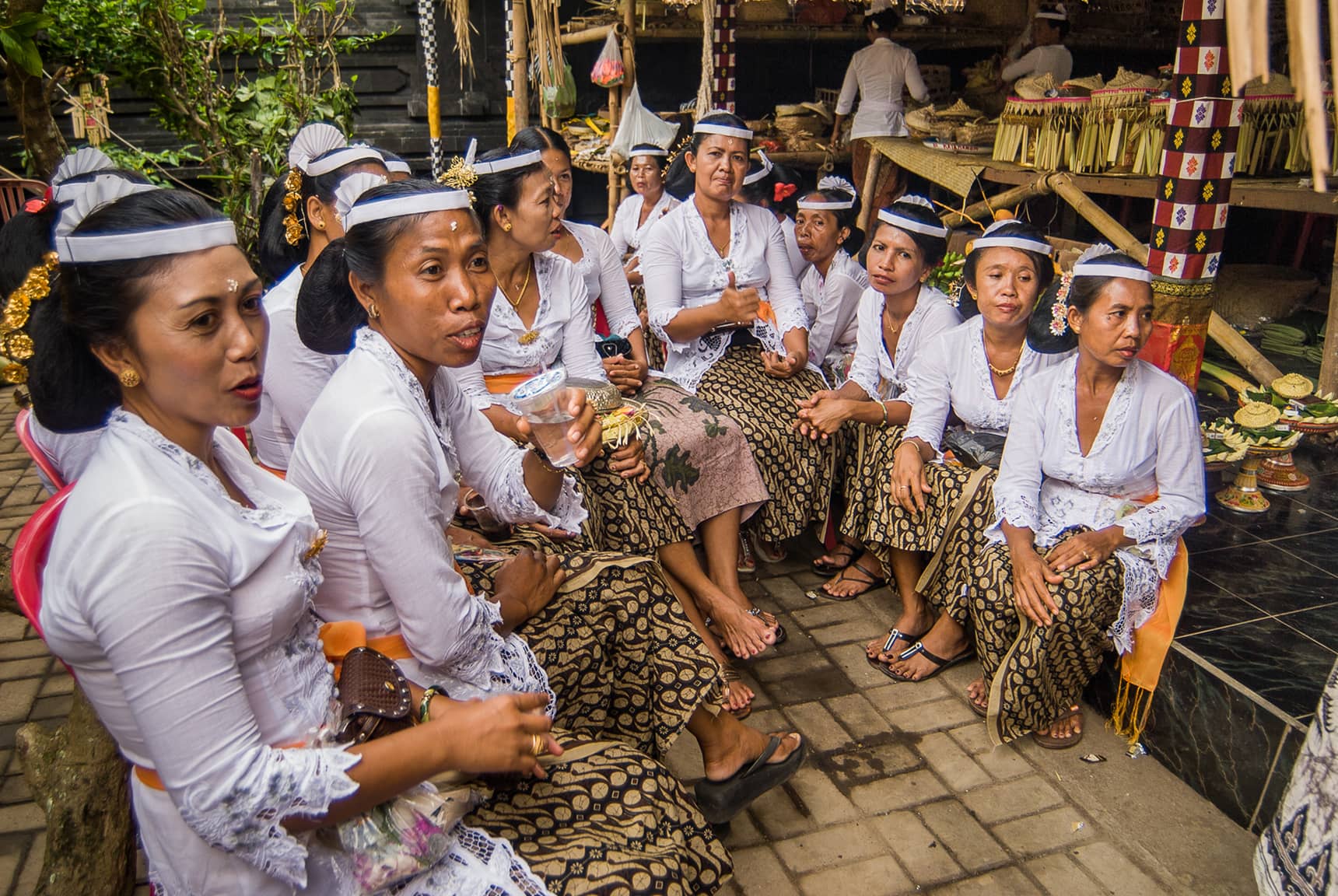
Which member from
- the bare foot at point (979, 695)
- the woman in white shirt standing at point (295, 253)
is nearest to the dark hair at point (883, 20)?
the woman in white shirt standing at point (295, 253)

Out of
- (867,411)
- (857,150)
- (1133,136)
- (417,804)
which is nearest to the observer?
(417,804)

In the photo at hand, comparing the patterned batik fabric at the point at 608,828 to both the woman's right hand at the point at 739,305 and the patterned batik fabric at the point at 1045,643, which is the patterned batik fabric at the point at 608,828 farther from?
the woman's right hand at the point at 739,305

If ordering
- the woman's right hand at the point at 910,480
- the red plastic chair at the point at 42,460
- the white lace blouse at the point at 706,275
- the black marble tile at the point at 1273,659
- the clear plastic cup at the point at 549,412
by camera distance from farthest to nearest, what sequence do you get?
1. the white lace blouse at the point at 706,275
2. the woman's right hand at the point at 910,480
3. the black marble tile at the point at 1273,659
4. the clear plastic cup at the point at 549,412
5. the red plastic chair at the point at 42,460

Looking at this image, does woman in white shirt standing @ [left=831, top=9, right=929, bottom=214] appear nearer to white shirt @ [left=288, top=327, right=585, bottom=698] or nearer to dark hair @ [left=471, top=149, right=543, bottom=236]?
dark hair @ [left=471, top=149, right=543, bottom=236]

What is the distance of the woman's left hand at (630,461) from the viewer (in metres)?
3.07

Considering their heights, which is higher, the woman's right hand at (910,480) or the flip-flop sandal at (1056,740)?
the woman's right hand at (910,480)

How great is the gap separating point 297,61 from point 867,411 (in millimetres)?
4405

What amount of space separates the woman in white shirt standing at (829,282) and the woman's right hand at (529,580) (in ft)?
8.63

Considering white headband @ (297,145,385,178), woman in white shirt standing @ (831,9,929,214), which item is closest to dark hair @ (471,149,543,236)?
white headband @ (297,145,385,178)

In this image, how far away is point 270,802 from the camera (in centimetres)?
143

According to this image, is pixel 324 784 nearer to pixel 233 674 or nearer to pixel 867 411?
pixel 233 674

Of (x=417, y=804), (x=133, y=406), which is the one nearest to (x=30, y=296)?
(x=133, y=406)

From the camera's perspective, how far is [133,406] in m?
1.53

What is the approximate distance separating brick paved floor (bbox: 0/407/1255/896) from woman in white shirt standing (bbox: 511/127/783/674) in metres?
0.23
